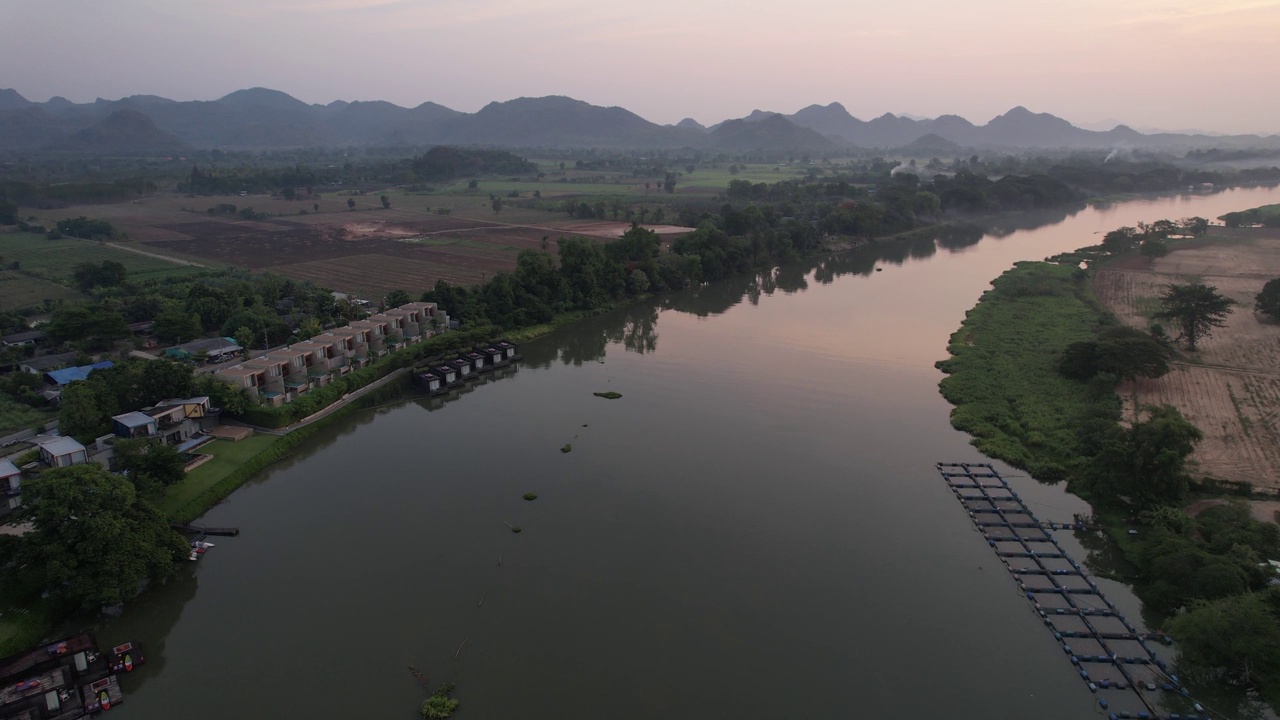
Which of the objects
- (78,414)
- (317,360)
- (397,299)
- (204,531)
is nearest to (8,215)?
(397,299)

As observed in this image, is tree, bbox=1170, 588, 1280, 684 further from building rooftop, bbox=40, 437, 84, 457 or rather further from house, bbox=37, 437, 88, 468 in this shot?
building rooftop, bbox=40, 437, 84, 457

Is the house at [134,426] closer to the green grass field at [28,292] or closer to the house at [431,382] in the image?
the house at [431,382]

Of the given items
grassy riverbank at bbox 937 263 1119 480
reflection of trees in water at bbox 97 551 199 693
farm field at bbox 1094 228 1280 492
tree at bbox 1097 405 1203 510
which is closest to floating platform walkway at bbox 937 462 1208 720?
tree at bbox 1097 405 1203 510

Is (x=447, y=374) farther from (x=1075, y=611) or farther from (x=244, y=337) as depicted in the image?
(x=1075, y=611)

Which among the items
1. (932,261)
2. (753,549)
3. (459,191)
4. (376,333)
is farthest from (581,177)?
(753,549)

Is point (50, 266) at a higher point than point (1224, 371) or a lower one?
higher

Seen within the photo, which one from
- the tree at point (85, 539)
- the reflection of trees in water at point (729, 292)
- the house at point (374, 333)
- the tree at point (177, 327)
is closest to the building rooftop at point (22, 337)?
the tree at point (177, 327)

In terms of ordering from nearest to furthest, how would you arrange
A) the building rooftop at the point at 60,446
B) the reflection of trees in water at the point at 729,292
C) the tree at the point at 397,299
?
the building rooftop at the point at 60,446, the reflection of trees in water at the point at 729,292, the tree at the point at 397,299

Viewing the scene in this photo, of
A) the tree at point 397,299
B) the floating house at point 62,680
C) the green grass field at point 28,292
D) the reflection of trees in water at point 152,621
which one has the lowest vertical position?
the reflection of trees in water at point 152,621
